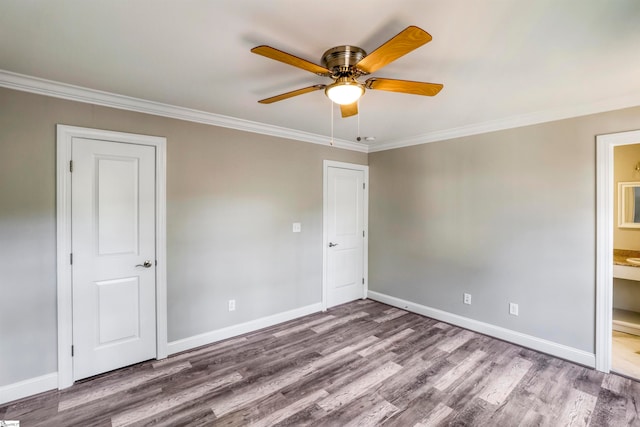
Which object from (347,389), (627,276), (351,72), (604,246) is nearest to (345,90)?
(351,72)

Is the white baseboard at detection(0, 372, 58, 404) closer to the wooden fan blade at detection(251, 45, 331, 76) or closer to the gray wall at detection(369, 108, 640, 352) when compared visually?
the wooden fan blade at detection(251, 45, 331, 76)

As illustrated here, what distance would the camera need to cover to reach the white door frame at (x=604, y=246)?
8.63 feet

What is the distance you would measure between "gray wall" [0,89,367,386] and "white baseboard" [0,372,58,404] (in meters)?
0.05

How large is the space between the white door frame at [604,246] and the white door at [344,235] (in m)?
2.71

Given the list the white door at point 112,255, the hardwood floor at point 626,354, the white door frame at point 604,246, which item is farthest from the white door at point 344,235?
the hardwood floor at point 626,354

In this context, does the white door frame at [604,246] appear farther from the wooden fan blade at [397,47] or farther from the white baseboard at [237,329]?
the white baseboard at [237,329]

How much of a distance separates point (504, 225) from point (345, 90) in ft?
8.45

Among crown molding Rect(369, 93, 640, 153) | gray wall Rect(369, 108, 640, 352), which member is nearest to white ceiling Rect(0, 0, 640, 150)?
crown molding Rect(369, 93, 640, 153)

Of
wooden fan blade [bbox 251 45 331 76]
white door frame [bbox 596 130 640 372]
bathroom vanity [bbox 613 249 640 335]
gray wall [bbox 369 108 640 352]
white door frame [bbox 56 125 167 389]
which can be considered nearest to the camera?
wooden fan blade [bbox 251 45 331 76]

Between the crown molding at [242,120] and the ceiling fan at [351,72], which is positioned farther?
the crown molding at [242,120]

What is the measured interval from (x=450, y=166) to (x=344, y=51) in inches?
97.9

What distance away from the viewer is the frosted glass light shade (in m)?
1.73

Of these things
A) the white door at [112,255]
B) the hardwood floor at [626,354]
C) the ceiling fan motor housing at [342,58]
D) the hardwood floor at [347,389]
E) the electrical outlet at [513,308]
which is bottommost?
the hardwood floor at [347,389]

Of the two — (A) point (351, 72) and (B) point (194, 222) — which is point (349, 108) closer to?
(A) point (351, 72)
